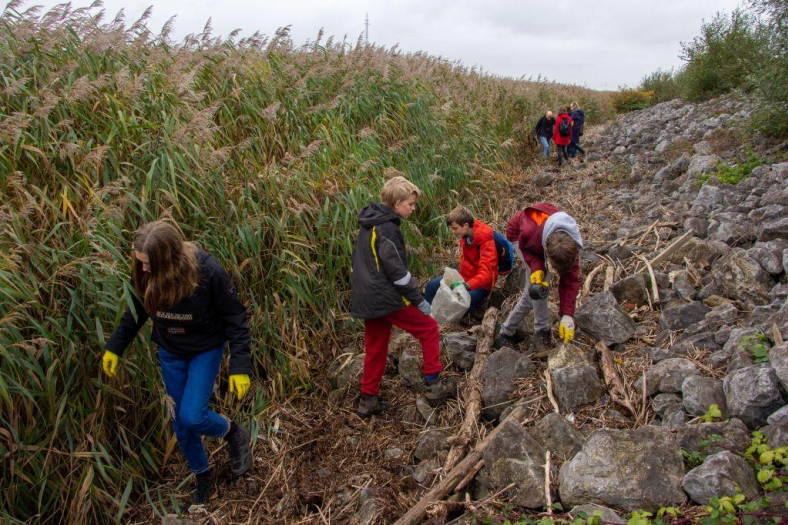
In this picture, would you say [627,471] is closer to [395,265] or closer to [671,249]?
[395,265]

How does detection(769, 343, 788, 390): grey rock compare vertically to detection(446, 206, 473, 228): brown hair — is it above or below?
below

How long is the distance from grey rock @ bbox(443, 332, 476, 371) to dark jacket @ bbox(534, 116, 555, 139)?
7.36m

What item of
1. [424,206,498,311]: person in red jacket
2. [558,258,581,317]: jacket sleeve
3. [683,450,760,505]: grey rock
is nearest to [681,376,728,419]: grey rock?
[683,450,760,505]: grey rock

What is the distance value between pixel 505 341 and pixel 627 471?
6.05 ft

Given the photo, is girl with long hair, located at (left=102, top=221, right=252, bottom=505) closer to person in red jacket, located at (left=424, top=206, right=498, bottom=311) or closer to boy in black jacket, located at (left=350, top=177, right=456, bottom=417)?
boy in black jacket, located at (left=350, top=177, right=456, bottom=417)

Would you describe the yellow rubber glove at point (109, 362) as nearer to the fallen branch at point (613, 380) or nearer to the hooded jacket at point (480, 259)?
the hooded jacket at point (480, 259)

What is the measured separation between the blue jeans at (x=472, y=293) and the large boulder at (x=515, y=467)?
6.64 ft

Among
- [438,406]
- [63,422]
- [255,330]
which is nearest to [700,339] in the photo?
[438,406]

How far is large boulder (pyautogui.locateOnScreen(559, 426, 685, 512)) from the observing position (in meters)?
2.38

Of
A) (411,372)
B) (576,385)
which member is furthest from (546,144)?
(576,385)

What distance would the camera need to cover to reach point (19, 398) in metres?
3.05

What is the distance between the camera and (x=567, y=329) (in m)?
3.78

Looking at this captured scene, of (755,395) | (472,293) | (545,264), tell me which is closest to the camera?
(755,395)

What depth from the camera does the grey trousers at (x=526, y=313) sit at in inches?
156
